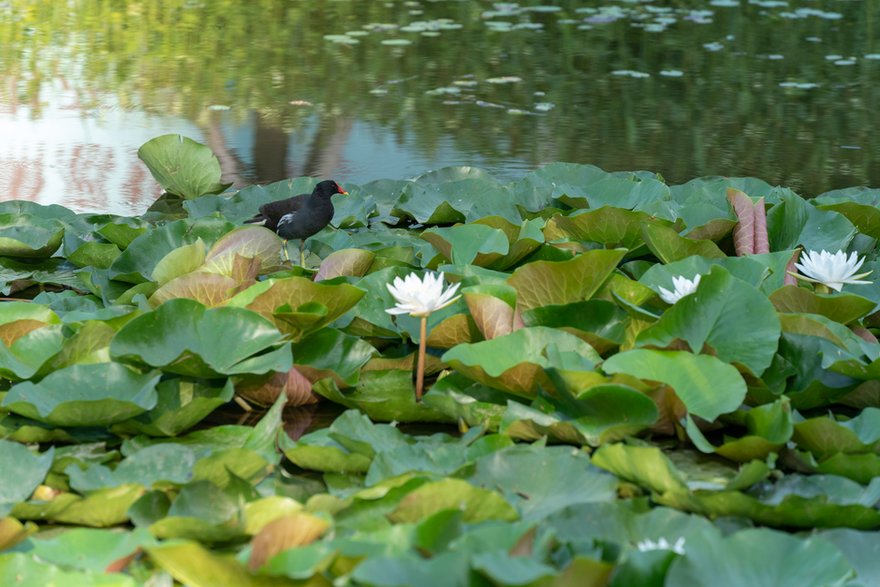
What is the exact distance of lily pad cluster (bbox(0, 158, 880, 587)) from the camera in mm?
1245

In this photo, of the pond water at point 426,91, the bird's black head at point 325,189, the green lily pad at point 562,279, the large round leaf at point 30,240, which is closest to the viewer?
the green lily pad at point 562,279

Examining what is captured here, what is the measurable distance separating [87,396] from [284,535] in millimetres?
646

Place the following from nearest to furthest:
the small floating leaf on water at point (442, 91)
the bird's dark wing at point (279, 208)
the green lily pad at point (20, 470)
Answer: the green lily pad at point (20, 470)
the bird's dark wing at point (279, 208)
the small floating leaf on water at point (442, 91)

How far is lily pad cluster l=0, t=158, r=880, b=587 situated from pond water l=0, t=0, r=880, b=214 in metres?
1.40

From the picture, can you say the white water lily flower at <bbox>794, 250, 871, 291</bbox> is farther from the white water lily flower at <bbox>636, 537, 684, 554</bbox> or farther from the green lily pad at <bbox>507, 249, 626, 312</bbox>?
the white water lily flower at <bbox>636, 537, 684, 554</bbox>

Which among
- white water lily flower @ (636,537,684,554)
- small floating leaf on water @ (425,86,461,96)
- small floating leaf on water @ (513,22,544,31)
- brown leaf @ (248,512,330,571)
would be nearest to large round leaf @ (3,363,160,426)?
brown leaf @ (248,512,330,571)

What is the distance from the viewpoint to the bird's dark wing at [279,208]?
9.12 ft

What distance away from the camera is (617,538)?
1.35m

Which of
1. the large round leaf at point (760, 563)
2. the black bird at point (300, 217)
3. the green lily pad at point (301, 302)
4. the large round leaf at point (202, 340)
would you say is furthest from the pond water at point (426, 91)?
the large round leaf at point (760, 563)

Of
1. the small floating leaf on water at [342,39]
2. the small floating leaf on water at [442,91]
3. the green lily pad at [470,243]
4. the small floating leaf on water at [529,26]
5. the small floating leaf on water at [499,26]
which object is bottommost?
the small floating leaf on water at [529,26]

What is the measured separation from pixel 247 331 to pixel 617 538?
0.79 metres

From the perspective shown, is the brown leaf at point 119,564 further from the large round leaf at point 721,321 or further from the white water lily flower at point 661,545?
the large round leaf at point 721,321

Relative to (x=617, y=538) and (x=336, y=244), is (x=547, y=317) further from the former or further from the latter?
(x=336, y=244)

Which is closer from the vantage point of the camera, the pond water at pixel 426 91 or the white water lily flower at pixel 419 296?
the white water lily flower at pixel 419 296
